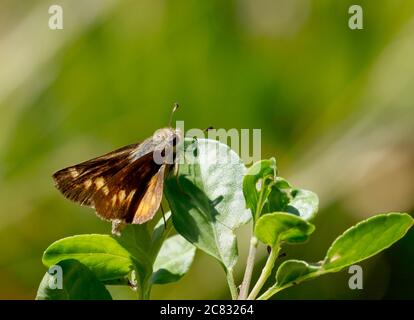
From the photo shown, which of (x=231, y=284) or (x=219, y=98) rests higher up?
(x=219, y=98)

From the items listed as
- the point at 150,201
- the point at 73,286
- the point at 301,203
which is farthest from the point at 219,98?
the point at 73,286

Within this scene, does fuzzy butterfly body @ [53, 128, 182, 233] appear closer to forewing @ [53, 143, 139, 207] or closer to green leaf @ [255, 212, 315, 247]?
forewing @ [53, 143, 139, 207]

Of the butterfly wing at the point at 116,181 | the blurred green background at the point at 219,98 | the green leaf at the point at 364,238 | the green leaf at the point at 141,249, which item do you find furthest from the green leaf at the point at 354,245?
the blurred green background at the point at 219,98

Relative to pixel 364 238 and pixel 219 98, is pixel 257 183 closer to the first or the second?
pixel 364 238

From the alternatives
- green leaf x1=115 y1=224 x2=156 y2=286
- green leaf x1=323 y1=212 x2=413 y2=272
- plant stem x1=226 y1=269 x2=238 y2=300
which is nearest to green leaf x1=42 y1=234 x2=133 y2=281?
green leaf x1=115 y1=224 x2=156 y2=286

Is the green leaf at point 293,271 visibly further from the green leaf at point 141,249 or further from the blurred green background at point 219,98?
the blurred green background at point 219,98
